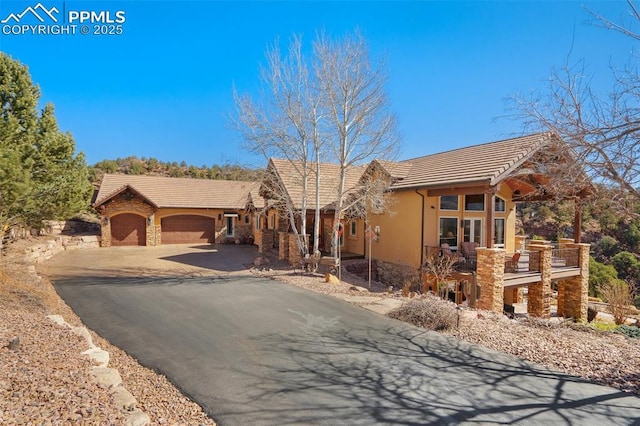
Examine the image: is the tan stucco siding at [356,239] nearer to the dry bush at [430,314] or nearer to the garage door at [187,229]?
the dry bush at [430,314]

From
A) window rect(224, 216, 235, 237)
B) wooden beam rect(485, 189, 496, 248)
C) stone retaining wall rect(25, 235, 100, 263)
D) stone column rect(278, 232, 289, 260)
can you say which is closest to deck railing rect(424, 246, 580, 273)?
wooden beam rect(485, 189, 496, 248)

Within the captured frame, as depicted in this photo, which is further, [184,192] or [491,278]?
[184,192]

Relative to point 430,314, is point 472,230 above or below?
above

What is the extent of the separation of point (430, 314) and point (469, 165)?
27.6ft

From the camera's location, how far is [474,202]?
51.5ft

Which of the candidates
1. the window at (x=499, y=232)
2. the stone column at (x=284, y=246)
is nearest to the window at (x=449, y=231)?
the window at (x=499, y=232)

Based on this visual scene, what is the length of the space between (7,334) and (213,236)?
22.4 m

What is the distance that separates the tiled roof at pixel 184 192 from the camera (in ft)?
86.1

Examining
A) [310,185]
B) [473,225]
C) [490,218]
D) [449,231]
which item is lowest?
[449,231]

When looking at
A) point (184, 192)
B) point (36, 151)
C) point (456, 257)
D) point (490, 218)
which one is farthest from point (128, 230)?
point (490, 218)

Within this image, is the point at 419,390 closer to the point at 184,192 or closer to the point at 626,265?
the point at 184,192

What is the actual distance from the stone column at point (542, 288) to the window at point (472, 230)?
6.76 feet

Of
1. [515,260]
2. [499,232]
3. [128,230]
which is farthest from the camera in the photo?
[128,230]

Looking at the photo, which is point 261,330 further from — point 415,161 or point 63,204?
point 415,161
